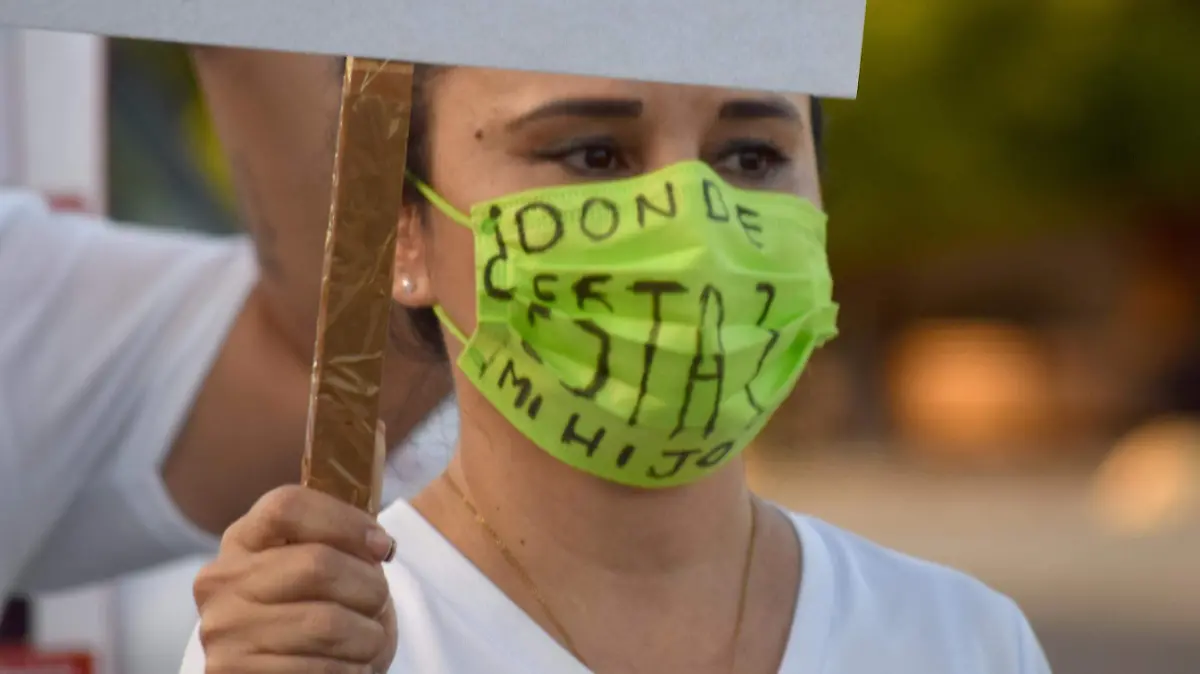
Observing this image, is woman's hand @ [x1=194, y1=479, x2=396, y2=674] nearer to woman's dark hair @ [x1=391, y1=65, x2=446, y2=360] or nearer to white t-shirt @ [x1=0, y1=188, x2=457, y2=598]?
woman's dark hair @ [x1=391, y1=65, x2=446, y2=360]

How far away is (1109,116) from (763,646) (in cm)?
1095

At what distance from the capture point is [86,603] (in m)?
2.61

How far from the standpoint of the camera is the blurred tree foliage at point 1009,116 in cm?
1115

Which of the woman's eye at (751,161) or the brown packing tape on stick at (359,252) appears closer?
the brown packing tape on stick at (359,252)

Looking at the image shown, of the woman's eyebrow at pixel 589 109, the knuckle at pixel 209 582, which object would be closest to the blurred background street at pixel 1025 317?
the woman's eyebrow at pixel 589 109

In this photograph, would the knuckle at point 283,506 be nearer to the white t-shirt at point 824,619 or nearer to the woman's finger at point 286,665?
the woman's finger at point 286,665

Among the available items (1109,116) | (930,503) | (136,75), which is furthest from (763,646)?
(1109,116)

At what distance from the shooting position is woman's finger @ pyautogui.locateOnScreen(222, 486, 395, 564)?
48.3 inches

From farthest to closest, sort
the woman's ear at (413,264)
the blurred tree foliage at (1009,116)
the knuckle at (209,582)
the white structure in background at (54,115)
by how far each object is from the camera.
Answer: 1. the blurred tree foliage at (1009,116)
2. the white structure in background at (54,115)
3. the woman's ear at (413,264)
4. the knuckle at (209,582)

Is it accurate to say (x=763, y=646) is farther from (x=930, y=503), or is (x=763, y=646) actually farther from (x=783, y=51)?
(x=930, y=503)

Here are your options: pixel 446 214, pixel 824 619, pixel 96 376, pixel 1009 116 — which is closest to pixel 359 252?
pixel 446 214

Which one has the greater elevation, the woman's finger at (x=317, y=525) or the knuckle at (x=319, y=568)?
the woman's finger at (x=317, y=525)

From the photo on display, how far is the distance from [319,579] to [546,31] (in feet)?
1.45

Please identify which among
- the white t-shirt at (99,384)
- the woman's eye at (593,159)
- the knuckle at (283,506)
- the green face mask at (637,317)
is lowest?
the white t-shirt at (99,384)
